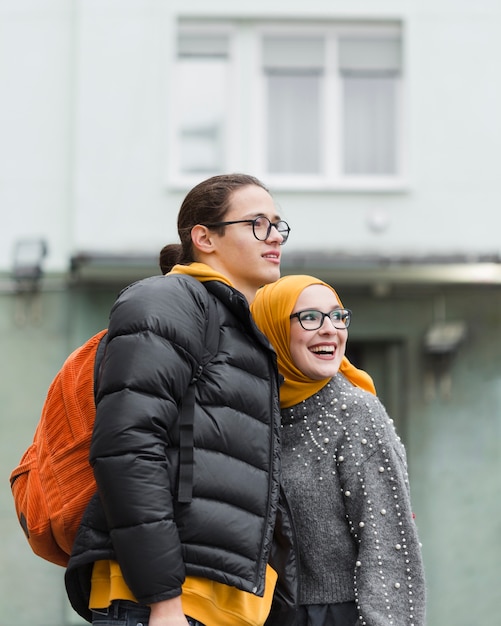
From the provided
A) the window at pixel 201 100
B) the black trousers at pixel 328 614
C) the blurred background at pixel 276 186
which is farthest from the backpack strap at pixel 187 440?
the window at pixel 201 100

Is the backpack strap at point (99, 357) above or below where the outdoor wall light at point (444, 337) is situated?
above

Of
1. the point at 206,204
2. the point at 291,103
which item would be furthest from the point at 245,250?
the point at 291,103

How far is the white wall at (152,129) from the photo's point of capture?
11.1 metres

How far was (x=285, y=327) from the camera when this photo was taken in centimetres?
357

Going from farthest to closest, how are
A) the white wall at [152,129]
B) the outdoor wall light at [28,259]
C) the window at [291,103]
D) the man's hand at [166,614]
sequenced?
the window at [291,103], the white wall at [152,129], the outdoor wall light at [28,259], the man's hand at [166,614]

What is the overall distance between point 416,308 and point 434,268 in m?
1.05

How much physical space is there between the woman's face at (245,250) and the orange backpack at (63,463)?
46 cm

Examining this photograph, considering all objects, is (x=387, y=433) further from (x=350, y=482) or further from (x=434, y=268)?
(x=434, y=268)

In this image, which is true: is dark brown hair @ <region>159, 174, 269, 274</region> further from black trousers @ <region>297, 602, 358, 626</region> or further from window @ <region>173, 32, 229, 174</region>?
window @ <region>173, 32, 229, 174</region>

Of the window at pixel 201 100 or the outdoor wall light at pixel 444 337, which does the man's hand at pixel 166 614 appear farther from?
the window at pixel 201 100

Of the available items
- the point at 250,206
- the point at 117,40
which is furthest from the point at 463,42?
the point at 250,206

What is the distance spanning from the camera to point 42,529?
313cm

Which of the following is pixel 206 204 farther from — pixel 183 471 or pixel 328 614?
pixel 328 614

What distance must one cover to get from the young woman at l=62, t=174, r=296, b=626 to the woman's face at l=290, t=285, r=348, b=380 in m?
0.30
